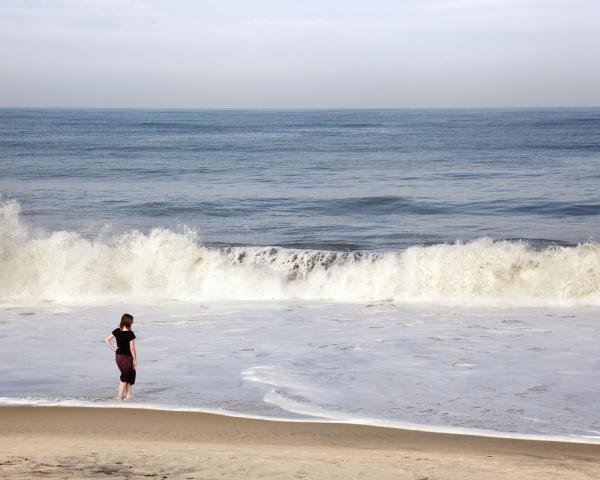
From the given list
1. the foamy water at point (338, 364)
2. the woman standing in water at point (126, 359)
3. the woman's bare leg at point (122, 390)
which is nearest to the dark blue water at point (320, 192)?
the foamy water at point (338, 364)

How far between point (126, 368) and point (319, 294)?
30.6 ft

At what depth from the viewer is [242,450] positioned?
24.7ft

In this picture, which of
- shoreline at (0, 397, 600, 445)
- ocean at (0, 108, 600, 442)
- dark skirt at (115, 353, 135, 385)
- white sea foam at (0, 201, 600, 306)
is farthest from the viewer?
white sea foam at (0, 201, 600, 306)

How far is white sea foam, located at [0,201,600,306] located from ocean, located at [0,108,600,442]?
0.18 ft

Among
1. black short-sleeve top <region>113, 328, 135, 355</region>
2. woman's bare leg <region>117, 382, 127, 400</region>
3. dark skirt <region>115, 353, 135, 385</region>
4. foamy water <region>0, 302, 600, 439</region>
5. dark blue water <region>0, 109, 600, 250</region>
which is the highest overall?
dark blue water <region>0, 109, 600, 250</region>

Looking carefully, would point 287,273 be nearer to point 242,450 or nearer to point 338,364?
point 338,364

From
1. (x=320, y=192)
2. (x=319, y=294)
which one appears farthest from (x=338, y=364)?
(x=320, y=192)

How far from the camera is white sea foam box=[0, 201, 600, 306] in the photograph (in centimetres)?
1836

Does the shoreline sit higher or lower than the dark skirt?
lower

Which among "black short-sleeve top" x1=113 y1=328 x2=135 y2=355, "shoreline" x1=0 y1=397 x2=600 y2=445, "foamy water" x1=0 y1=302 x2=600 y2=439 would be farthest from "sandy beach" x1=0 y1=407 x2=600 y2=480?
"black short-sleeve top" x1=113 y1=328 x2=135 y2=355

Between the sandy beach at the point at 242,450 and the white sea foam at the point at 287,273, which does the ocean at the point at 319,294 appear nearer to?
the white sea foam at the point at 287,273

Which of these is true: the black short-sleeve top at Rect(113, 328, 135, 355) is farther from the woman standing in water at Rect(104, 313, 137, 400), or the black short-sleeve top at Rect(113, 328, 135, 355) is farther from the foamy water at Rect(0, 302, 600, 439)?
the foamy water at Rect(0, 302, 600, 439)

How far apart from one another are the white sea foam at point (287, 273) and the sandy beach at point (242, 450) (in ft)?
31.3

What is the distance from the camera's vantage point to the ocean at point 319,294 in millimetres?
10062
